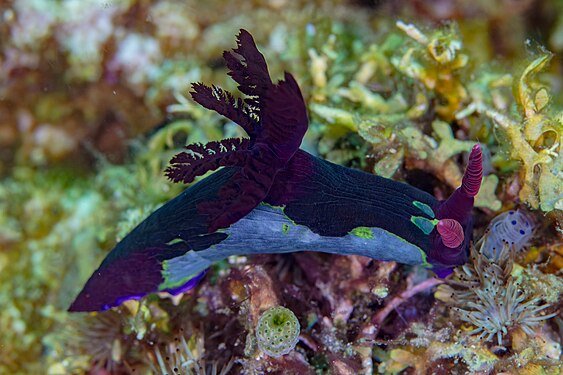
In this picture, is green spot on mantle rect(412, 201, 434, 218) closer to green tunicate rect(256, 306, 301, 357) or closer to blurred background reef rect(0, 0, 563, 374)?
blurred background reef rect(0, 0, 563, 374)

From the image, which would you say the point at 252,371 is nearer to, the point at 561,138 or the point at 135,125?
the point at 561,138

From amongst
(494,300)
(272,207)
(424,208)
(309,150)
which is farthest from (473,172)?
(309,150)

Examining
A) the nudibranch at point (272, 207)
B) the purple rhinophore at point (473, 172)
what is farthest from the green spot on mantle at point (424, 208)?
the purple rhinophore at point (473, 172)

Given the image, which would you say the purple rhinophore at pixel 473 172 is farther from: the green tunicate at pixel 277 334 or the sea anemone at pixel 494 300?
the green tunicate at pixel 277 334

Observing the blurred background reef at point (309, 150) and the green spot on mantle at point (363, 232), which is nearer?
the green spot on mantle at point (363, 232)

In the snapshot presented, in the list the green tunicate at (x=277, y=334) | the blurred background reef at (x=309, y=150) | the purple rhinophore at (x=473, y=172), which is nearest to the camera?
the purple rhinophore at (x=473, y=172)

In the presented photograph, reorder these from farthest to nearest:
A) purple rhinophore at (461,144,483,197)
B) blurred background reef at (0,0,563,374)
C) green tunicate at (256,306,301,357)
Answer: blurred background reef at (0,0,563,374) < green tunicate at (256,306,301,357) < purple rhinophore at (461,144,483,197)

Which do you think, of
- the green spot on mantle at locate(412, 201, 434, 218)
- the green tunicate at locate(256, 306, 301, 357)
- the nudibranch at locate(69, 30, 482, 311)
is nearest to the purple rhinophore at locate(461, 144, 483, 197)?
the nudibranch at locate(69, 30, 482, 311)
